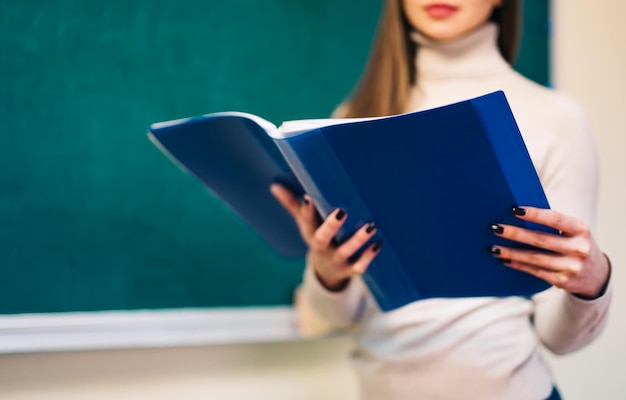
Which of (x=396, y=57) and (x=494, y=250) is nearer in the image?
(x=494, y=250)

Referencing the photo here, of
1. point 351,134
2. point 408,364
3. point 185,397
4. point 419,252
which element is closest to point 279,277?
point 185,397

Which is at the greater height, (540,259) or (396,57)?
(396,57)

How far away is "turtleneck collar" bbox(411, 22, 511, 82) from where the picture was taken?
3.19ft

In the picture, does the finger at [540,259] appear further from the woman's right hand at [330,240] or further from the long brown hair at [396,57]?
the long brown hair at [396,57]

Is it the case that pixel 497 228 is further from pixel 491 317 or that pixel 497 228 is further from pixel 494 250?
pixel 491 317

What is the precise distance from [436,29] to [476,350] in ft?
1.50

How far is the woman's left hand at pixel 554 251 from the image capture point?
66cm

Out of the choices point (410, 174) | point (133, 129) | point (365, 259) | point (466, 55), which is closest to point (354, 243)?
point (365, 259)

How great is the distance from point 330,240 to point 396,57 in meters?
0.37

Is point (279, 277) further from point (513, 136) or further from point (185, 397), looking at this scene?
point (513, 136)

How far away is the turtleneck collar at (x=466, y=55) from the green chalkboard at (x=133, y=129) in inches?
13.6

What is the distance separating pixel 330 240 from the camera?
82cm

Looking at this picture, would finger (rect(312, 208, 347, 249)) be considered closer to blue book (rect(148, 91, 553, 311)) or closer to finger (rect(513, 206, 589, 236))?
blue book (rect(148, 91, 553, 311))

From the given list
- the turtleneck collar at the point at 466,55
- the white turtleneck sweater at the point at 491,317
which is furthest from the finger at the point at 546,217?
the turtleneck collar at the point at 466,55
